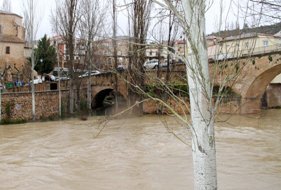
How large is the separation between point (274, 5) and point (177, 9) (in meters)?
4.85

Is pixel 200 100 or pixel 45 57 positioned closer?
pixel 200 100

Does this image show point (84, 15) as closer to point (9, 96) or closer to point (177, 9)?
point (9, 96)

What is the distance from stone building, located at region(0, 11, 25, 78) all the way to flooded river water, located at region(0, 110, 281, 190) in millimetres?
17793

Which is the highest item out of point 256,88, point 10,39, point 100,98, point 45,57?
point 10,39

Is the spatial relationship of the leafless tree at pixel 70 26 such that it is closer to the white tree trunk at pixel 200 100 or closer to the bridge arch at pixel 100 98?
the bridge arch at pixel 100 98

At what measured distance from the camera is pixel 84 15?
25.2 metres

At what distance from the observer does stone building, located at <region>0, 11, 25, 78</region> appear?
→ 3483 cm

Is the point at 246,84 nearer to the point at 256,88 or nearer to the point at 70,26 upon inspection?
the point at 256,88

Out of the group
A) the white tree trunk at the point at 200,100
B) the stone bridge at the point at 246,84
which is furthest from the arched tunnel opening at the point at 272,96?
the white tree trunk at the point at 200,100

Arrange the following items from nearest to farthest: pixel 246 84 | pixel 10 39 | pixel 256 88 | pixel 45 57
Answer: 1. pixel 246 84
2. pixel 256 88
3. pixel 45 57
4. pixel 10 39

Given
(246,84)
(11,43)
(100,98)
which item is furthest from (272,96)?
(11,43)

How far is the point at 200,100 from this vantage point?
3391 mm

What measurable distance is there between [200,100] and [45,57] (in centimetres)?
3016

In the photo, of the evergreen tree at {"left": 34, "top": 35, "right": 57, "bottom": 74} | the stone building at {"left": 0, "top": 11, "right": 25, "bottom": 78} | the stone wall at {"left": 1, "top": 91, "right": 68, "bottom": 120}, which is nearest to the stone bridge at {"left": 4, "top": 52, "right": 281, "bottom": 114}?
the stone wall at {"left": 1, "top": 91, "right": 68, "bottom": 120}
